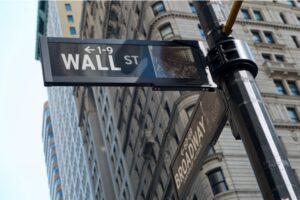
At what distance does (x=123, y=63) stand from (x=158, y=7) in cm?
4331

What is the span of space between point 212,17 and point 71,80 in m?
1.97

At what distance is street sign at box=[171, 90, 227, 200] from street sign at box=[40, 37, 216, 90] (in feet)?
1.06

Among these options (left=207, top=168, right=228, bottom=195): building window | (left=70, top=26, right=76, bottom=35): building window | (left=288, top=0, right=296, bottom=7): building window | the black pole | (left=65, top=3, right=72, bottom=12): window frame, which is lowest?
the black pole

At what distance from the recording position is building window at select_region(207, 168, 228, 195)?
37.7 metres

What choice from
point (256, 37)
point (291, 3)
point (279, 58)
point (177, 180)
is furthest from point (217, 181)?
point (177, 180)

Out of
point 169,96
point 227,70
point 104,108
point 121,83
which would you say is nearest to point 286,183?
point 227,70

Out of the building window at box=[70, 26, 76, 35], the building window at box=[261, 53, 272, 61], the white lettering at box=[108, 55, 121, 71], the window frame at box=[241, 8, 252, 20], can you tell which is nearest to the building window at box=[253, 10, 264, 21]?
the window frame at box=[241, 8, 252, 20]

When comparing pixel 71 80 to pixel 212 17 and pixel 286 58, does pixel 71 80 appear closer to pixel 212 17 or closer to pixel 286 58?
pixel 212 17

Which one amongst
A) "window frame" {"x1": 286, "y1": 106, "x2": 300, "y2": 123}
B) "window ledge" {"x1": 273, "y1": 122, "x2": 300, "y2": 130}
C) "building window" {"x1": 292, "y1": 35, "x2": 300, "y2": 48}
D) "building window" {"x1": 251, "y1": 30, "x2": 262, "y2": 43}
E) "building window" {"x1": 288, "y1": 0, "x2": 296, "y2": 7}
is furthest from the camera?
"building window" {"x1": 288, "y1": 0, "x2": 296, "y2": 7}

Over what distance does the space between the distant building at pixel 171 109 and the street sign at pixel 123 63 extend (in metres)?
24.5

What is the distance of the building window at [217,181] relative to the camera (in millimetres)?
37678

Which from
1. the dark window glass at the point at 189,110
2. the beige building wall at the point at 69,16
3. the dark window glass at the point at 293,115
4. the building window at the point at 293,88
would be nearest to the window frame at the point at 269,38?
the building window at the point at 293,88

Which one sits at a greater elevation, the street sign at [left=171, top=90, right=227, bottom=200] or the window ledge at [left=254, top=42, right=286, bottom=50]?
the window ledge at [left=254, top=42, right=286, bottom=50]

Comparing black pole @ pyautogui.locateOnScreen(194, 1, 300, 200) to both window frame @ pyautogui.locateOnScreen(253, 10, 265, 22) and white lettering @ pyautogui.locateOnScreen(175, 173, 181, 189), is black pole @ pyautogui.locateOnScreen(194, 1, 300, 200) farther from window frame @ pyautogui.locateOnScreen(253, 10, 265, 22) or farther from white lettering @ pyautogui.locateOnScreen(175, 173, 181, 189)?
window frame @ pyautogui.locateOnScreen(253, 10, 265, 22)
